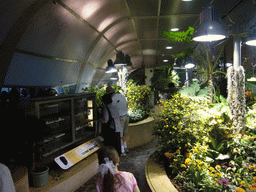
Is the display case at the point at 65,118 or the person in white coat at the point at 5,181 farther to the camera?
the display case at the point at 65,118

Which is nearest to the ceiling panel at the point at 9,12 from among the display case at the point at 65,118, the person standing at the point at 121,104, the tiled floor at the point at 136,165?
the display case at the point at 65,118

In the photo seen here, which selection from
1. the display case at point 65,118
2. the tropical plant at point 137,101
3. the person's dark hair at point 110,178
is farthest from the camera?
the tropical plant at point 137,101

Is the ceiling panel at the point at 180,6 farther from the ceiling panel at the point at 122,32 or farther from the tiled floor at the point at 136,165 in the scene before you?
the tiled floor at the point at 136,165

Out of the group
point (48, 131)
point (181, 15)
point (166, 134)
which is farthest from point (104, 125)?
point (181, 15)

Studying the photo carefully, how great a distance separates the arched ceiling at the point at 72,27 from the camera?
326 cm

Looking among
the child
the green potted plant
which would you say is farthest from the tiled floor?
the child

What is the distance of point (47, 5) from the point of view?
3.43 m

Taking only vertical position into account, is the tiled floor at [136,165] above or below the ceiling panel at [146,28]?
below

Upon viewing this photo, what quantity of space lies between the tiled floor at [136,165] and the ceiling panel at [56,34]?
2.76m

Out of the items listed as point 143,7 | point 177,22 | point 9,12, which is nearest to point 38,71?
point 9,12

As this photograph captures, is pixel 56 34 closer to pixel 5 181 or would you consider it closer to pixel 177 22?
pixel 5 181

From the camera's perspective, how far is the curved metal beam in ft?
10.4

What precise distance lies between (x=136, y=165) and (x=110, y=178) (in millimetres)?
3527

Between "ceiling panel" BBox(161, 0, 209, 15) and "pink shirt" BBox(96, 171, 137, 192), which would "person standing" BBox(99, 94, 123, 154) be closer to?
"ceiling panel" BBox(161, 0, 209, 15)
